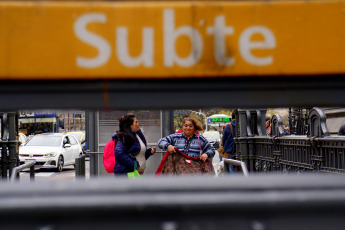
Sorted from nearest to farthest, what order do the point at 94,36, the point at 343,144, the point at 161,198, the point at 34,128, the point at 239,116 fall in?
the point at 161,198
the point at 94,36
the point at 343,144
the point at 239,116
the point at 34,128

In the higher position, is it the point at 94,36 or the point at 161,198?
the point at 94,36

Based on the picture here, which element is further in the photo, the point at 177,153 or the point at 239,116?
the point at 239,116

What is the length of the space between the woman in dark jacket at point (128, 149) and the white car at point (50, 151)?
42.9ft

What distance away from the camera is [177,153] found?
6.23 metres

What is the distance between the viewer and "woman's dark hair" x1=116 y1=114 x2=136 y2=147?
258 inches

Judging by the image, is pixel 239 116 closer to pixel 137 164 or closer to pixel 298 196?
pixel 137 164

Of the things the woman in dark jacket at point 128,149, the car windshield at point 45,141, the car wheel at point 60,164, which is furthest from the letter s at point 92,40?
the car windshield at point 45,141

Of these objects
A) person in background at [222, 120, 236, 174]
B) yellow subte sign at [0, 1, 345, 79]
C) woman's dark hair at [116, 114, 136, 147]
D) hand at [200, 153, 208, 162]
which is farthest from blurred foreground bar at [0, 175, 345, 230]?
person in background at [222, 120, 236, 174]

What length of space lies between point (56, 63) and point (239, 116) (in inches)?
335

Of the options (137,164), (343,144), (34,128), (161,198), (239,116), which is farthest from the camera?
(34,128)

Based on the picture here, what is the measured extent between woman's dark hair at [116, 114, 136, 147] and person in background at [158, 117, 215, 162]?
41 cm

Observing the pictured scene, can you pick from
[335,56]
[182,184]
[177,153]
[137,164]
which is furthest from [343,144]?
[182,184]

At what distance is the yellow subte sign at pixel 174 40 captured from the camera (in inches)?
81.2

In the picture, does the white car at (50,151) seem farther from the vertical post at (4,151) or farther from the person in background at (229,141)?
the vertical post at (4,151)
